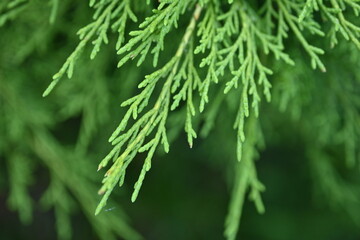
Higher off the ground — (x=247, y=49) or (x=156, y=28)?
(x=156, y=28)

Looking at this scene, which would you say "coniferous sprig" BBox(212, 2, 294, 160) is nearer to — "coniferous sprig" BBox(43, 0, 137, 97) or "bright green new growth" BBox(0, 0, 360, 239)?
"bright green new growth" BBox(0, 0, 360, 239)

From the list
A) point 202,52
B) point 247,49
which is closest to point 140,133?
point 202,52

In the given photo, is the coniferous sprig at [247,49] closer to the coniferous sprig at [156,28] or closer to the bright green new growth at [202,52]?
the bright green new growth at [202,52]

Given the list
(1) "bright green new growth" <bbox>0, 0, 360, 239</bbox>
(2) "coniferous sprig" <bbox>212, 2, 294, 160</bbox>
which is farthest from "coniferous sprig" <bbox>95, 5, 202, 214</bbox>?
(2) "coniferous sprig" <bbox>212, 2, 294, 160</bbox>

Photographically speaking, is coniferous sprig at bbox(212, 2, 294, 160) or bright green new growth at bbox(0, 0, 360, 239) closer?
bright green new growth at bbox(0, 0, 360, 239)

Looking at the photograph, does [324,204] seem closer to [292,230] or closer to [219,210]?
[292,230]

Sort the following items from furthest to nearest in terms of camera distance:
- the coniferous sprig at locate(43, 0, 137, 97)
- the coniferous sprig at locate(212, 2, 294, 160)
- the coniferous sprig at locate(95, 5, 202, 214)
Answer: the coniferous sprig at locate(212, 2, 294, 160) → the coniferous sprig at locate(43, 0, 137, 97) → the coniferous sprig at locate(95, 5, 202, 214)

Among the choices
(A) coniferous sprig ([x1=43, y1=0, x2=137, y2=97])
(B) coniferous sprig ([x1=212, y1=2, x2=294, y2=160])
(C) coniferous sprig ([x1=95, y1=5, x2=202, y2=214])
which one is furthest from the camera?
(B) coniferous sprig ([x1=212, y1=2, x2=294, y2=160])

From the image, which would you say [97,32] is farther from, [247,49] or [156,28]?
[247,49]

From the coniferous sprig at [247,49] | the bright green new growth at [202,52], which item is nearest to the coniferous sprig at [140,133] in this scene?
the bright green new growth at [202,52]

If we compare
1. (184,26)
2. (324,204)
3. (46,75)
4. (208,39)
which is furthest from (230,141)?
(324,204)

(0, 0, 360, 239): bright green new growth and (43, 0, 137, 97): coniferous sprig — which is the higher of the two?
(43, 0, 137, 97): coniferous sprig
